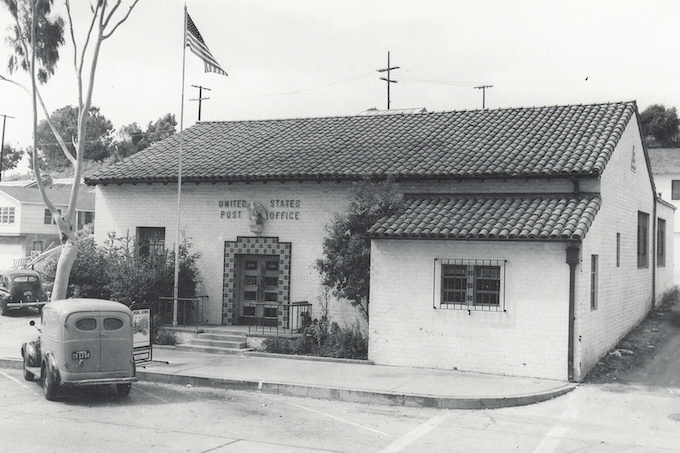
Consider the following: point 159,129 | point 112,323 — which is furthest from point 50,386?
point 159,129

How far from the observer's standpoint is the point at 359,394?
12.6 metres

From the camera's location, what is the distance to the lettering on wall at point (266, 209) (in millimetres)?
18688

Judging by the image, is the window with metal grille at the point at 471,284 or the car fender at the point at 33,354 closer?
the car fender at the point at 33,354

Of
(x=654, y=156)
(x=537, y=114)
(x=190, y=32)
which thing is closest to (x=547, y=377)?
(x=537, y=114)

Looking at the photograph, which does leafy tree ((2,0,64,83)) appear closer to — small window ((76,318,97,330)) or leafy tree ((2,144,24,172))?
small window ((76,318,97,330))

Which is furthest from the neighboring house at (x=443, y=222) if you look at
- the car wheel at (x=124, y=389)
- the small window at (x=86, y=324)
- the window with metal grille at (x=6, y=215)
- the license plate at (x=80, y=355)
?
the window with metal grille at (x=6, y=215)

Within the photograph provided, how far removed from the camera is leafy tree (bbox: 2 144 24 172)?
8462 cm

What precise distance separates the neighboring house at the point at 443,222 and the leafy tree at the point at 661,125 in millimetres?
49698

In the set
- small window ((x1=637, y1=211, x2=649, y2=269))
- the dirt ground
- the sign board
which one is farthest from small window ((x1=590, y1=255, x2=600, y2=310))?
the sign board

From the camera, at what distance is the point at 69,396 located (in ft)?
40.5

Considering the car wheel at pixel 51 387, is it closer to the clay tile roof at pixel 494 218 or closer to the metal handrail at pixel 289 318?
the metal handrail at pixel 289 318

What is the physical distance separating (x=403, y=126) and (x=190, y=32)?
7.04 metres

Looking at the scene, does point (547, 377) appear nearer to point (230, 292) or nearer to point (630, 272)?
point (630, 272)

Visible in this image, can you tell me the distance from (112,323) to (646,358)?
11922 millimetres
